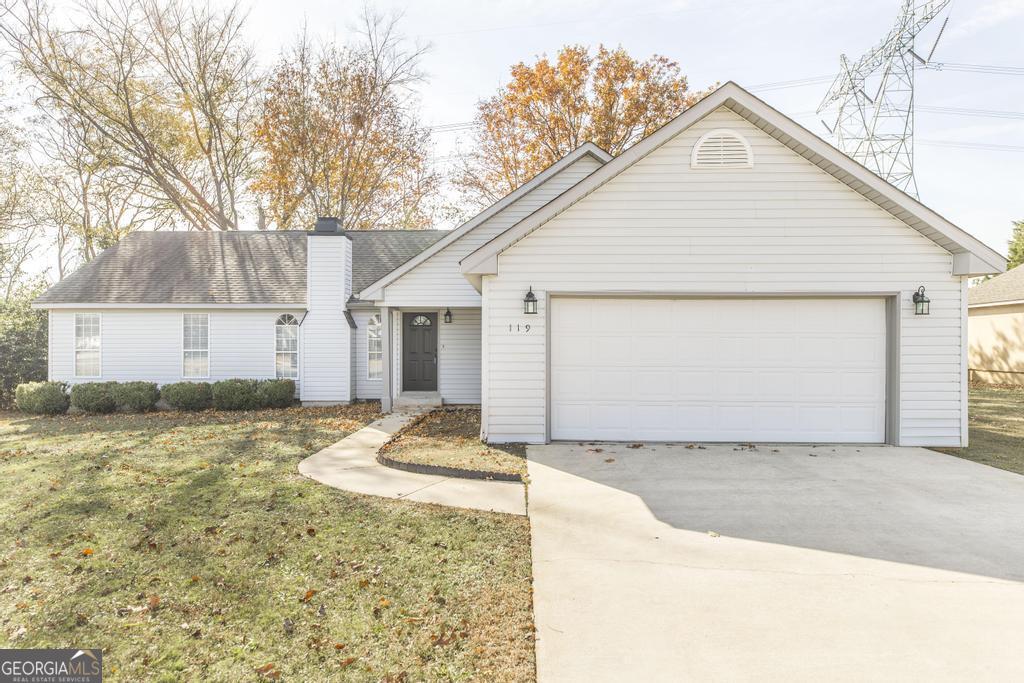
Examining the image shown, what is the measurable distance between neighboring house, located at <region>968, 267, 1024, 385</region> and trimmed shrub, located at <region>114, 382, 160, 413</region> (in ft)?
94.2

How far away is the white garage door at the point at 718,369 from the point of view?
906cm

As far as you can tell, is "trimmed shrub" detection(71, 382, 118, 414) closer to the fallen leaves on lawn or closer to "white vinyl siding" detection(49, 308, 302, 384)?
"white vinyl siding" detection(49, 308, 302, 384)

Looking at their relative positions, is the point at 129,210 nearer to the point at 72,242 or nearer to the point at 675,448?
the point at 72,242

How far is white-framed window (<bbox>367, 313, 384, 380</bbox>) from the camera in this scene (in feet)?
50.4

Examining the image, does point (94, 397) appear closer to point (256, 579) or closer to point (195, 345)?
point (195, 345)

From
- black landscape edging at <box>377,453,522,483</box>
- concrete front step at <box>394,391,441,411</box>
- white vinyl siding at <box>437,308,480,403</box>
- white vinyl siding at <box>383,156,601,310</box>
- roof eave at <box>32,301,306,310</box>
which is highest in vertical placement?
white vinyl siding at <box>383,156,601,310</box>

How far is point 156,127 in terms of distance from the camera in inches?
898

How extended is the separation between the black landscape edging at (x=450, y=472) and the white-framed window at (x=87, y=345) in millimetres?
12402

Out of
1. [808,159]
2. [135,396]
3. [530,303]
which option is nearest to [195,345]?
[135,396]

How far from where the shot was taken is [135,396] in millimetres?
13914

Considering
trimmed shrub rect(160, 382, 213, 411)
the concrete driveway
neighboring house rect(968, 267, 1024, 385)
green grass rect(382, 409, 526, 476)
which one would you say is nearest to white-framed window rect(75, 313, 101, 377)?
trimmed shrub rect(160, 382, 213, 411)

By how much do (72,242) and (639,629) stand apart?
3428 cm

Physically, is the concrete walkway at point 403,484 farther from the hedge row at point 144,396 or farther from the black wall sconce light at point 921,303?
the black wall sconce light at point 921,303

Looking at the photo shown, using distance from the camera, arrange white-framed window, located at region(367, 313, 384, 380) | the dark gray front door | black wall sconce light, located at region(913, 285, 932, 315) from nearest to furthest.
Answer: black wall sconce light, located at region(913, 285, 932, 315)
the dark gray front door
white-framed window, located at region(367, 313, 384, 380)
